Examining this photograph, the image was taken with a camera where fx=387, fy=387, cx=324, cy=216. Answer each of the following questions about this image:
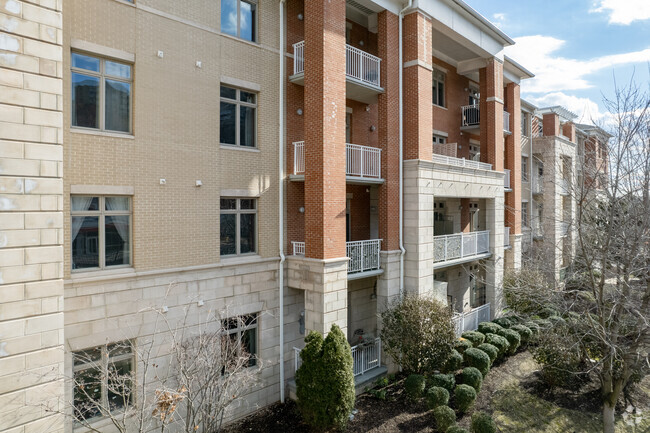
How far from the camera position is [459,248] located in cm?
1795

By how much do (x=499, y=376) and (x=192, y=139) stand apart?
13.7 metres

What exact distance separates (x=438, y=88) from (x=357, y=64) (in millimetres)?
8146

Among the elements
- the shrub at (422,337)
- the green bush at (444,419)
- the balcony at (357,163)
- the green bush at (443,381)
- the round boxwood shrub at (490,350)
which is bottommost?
the green bush at (444,419)

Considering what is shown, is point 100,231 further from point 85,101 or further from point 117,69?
point 117,69

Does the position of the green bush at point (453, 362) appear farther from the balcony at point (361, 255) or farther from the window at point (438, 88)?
the window at point (438, 88)

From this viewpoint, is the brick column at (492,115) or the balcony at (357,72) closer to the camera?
the balcony at (357,72)

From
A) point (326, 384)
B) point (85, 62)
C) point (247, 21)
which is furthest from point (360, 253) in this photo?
point (85, 62)

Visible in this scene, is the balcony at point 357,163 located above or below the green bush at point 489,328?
above

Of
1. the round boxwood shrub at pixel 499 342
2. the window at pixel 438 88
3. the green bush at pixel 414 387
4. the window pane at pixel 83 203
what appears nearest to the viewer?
the window pane at pixel 83 203

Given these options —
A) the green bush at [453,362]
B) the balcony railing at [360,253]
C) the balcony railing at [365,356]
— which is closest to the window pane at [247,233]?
the balcony railing at [360,253]

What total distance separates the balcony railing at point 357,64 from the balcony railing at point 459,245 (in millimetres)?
7231

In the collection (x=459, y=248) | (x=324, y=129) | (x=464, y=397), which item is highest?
(x=324, y=129)

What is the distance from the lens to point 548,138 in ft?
92.3

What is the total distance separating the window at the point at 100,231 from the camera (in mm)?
9031
